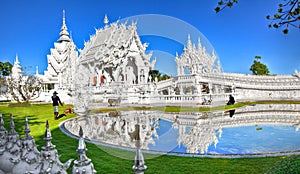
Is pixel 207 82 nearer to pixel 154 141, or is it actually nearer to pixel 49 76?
pixel 154 141

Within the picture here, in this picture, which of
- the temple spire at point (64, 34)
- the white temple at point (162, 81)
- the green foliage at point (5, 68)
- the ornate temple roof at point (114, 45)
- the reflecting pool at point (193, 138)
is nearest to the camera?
the reflecting pool at point (193, 138)

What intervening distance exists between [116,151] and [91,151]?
37.9 inches

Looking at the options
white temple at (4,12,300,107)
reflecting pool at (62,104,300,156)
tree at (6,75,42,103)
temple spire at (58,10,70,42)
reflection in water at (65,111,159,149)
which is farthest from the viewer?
temple spire at (58,10,70,42)

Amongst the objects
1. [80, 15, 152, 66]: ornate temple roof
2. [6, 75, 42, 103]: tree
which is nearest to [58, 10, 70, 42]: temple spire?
[6, 75, 42, 103]: tree

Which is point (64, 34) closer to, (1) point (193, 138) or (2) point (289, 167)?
(1) point (193, 138)

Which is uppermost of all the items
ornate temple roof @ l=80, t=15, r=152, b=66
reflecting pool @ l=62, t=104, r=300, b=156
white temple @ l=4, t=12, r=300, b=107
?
ornate temple roof @ l=80, t=15, r=152, b=66

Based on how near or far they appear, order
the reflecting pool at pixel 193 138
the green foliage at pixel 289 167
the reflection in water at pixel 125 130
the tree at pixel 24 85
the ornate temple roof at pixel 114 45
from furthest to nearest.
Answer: the tree at pixel 24 85 < the ornate temple roof at pixel 114 45 < the reflecting pool at pixel 193 138 < the reflection in water at pixel 125 130 < the green foliage at pixel 289 167

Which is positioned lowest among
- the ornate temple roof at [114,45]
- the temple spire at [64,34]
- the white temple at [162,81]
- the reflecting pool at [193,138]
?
the reflecting pool at [193,138]

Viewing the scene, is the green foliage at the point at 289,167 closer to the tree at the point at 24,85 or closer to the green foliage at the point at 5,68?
the tree at the point at 24,85

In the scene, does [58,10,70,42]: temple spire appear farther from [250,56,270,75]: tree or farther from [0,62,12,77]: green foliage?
[250,56,270,75]: tree

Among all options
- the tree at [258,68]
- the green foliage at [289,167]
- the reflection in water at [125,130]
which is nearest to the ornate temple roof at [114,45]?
the reflection in water at [125,130]

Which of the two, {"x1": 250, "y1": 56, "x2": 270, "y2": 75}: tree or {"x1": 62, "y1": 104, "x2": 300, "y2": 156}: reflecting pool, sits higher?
{"x1": 250, "y1": 56, "x2": 270, "y2": 75}: tree

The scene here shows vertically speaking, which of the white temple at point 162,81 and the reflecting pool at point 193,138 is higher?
the white temple at point 162,81

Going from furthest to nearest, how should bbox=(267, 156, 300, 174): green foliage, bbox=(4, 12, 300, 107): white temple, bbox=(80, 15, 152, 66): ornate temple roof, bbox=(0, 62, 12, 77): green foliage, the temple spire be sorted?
bbox=(0, 62, 12, 77): green foliage
the temple spire
bbox=(80, 15, 152, 66): ornate temple roof
bbox=(4, 12, 300, 107): white temple
bbox=(267, 156, 300, 174): green foliage
